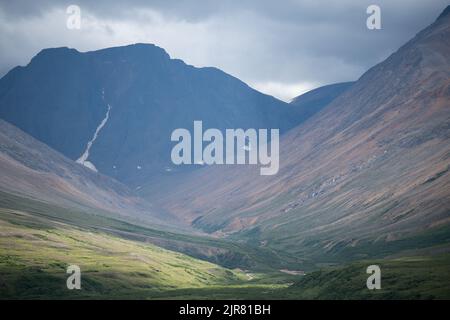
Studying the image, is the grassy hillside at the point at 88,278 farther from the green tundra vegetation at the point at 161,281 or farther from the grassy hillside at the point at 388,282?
the grassy hillside at the point at 388,282

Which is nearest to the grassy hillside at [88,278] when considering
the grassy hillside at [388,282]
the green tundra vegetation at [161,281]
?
the green tundra vegetation at [161,281]

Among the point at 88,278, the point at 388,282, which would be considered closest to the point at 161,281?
the point at 88,278

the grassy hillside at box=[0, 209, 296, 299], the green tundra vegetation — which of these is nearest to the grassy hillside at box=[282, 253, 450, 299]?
the green tundra vegetation

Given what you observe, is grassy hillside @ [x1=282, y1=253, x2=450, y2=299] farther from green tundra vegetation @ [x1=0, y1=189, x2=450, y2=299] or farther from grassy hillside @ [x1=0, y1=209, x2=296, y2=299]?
grassy hillside @ [x1=0, y1=209, x2=296, y2=299]

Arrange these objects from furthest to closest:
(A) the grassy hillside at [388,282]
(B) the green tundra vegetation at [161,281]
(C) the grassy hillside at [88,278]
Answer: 1. (C) the grassy hillside at [88,278]
2. (B) the green tundra vegetation at [161,281]
3. (A) the grassy hillside at [388,282]

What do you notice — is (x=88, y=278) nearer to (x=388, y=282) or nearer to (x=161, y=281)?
(x=161, y=281)

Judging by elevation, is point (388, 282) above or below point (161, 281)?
below
